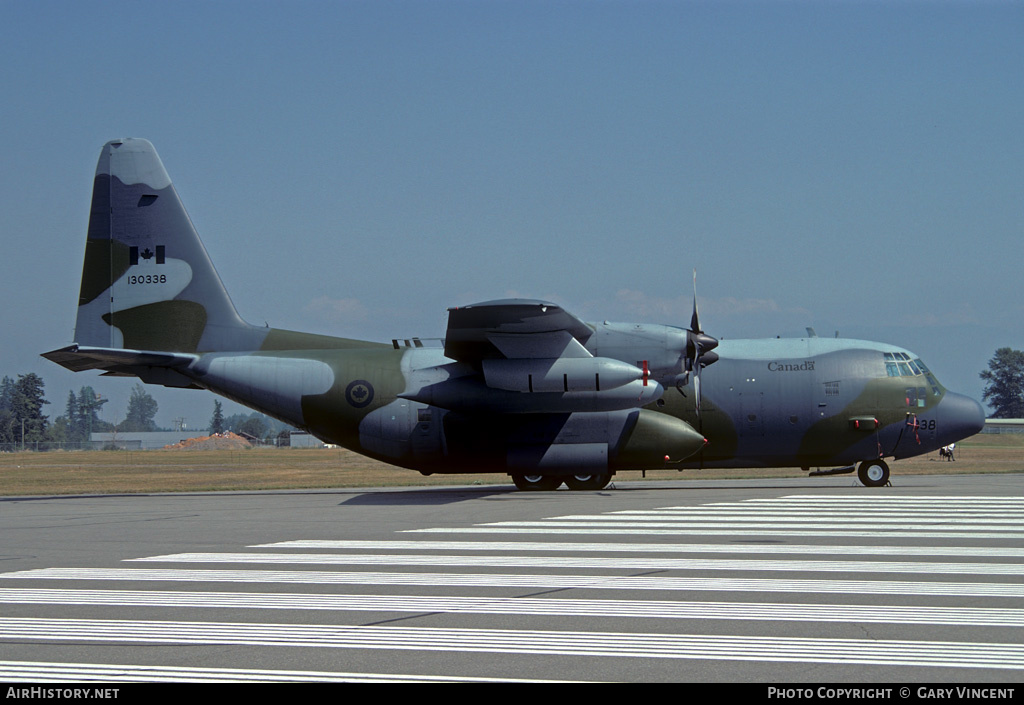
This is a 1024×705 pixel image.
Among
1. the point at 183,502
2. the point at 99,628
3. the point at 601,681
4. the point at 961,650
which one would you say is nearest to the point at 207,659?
the point at 99,628

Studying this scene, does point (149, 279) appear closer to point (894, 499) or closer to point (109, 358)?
point (109, 358)

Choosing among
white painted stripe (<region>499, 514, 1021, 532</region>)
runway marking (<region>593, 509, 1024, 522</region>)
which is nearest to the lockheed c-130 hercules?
runway marking (<region>593, 509, 1024, 522</region>)

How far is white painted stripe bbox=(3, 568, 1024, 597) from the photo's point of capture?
959cm

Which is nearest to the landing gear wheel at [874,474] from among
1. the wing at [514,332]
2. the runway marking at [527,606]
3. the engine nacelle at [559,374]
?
the engine nacelle at [559,374]

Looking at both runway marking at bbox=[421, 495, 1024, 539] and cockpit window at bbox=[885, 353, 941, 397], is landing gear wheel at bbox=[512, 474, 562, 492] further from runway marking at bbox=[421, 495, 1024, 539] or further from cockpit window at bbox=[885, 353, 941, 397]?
cockpit window at bbox=[885, 353, 941, 397]

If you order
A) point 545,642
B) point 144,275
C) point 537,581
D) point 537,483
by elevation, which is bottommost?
point 537,483

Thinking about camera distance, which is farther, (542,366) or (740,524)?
(542,366)

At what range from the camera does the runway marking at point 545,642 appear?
6727 mm

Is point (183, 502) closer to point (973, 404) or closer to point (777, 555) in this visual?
point (777, 555)

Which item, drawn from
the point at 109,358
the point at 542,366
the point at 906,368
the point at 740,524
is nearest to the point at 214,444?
the point at 109,358

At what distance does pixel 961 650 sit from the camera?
688 cm

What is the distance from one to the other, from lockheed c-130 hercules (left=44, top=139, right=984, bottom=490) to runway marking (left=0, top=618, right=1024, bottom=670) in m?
15.1

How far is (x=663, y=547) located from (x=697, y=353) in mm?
11899

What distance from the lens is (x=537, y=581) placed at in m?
10.4
